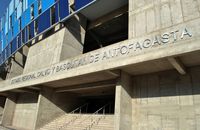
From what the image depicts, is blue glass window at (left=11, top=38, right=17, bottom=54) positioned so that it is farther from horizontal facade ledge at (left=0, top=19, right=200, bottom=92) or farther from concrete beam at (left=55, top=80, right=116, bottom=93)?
horizontal facade ledge at (left=0, top=19, right=200, bottom=92)

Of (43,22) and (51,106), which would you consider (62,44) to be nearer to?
(43,22)

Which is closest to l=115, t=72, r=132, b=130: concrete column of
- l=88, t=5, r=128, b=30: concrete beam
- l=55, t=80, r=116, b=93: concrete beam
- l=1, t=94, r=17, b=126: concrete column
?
l=55, t=80, r=116, b=93: concrete beam

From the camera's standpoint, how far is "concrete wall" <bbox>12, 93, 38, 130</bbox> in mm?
20291

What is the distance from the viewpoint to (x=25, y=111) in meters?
21.7

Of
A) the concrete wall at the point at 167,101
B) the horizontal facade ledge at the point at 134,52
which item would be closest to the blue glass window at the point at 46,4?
the horizontal facade ledge at the point at 134,52

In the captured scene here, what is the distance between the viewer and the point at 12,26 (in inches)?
1226

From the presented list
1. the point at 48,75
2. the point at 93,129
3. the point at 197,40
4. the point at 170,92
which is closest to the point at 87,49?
the point at 48,75

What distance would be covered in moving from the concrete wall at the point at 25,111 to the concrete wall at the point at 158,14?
1337cm

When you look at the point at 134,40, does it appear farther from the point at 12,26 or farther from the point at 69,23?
the point at 12,26

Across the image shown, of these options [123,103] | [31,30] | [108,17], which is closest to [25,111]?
[31,30]

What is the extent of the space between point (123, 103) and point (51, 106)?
29.2ft

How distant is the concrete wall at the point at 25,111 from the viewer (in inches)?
799

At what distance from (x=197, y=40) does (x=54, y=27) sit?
1622 centimetres

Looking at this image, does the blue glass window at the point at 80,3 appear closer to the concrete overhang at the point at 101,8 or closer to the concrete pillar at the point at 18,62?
the concrete overhang at the point at 101,8
